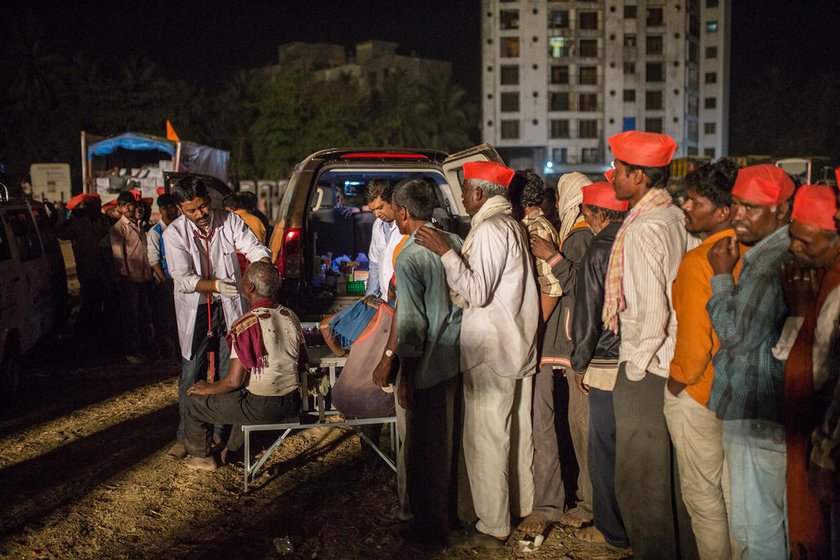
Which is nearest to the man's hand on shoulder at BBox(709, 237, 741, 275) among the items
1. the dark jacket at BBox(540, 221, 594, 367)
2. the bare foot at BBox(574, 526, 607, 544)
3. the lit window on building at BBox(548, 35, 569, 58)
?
the dark jacket at BBox(540, 221, 594, 367)

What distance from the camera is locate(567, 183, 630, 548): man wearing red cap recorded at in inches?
146

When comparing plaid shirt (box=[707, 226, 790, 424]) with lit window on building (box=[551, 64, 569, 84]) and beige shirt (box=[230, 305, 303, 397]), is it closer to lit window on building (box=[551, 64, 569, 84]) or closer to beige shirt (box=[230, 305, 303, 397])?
beige shirt (box=[230, 305, 303, 397])

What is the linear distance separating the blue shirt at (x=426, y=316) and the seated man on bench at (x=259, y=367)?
1162mm

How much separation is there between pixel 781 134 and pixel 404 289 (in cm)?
8129

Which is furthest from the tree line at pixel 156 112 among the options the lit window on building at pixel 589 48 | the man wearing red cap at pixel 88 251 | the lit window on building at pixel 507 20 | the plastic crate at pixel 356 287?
the plastic crate at pixel 356 287

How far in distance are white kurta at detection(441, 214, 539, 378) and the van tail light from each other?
2.54m

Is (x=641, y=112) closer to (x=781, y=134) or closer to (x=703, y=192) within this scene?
(x=781, y=134)

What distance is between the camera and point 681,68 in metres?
66.6

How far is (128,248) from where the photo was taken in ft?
28.9

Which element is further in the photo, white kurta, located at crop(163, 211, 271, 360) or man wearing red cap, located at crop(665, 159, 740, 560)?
white kurta, located at crop(163, 211, 271, 360)

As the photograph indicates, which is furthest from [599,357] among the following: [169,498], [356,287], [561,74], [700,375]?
[561,74]

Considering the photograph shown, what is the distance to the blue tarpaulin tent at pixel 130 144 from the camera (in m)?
23.1

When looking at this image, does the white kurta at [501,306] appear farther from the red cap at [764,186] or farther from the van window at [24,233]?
the van window at [24,233]

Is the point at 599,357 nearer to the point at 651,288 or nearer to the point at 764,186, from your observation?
the point at 651,288
